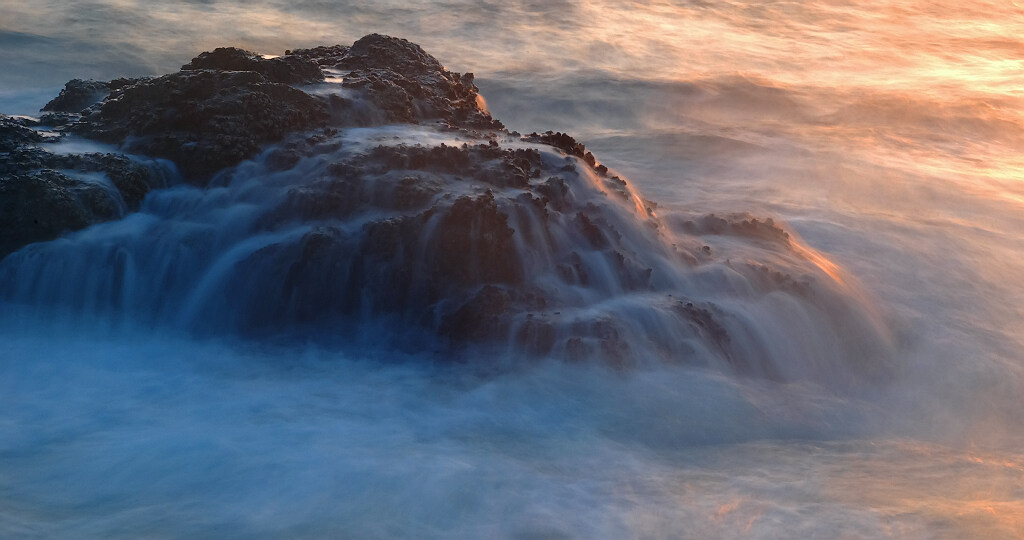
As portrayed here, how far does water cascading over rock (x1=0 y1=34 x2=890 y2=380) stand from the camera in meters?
5.02

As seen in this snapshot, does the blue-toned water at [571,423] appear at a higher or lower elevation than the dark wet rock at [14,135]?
lower

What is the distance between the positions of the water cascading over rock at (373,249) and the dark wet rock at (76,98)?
1.93 feet

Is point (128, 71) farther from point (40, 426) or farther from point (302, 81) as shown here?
point (40, 426)

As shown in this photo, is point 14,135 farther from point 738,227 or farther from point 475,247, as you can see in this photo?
point 738,227

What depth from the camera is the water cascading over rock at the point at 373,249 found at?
502cm

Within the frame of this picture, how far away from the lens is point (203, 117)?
5832mm

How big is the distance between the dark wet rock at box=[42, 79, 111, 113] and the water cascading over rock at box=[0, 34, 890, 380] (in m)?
0.59

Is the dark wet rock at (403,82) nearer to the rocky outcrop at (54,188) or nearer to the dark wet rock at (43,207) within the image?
the rocky outcrop at (54,188)

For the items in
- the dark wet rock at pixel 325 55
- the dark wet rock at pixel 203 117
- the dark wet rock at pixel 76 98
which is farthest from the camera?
the dark wet rock at pixel 325 55

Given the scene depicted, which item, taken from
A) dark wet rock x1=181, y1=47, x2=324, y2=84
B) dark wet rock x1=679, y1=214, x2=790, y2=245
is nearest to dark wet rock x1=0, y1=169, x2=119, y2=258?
A: dark wet rock x1=181, y1=47, x2=324, y2=84

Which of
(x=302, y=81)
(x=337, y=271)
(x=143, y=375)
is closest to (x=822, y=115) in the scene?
(x=302, y=81)

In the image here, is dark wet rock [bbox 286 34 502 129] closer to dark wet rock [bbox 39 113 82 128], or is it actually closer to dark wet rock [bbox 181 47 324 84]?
dark wet rock [bbox 181 47 324 84]

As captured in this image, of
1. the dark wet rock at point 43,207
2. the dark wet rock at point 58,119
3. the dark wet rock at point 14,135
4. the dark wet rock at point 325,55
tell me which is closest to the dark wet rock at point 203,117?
the dark wet rock at point 58,119

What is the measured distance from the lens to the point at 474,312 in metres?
4.96
